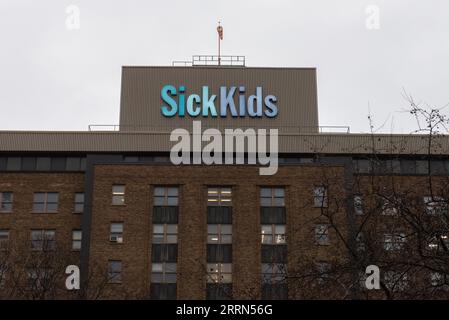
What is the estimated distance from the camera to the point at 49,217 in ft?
197

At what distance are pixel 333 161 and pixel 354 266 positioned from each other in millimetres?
42952

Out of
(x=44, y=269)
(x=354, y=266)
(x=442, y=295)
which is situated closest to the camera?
(x=354, y=266)

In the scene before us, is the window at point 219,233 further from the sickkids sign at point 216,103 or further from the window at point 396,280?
the window at point 396,280

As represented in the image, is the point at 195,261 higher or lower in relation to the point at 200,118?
lower

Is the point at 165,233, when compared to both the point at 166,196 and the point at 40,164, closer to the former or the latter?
the point at 166,196

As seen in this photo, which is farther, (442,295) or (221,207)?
(221,207)

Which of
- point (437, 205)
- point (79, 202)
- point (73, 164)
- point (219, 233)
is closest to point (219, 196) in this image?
point (219, 233)

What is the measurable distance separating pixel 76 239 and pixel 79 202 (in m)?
2.95

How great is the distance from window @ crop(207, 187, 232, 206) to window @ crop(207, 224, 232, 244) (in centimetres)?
176

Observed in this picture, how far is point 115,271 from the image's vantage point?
56188 mm

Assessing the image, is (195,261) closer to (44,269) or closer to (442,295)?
(44,269)

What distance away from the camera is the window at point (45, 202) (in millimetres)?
60281
